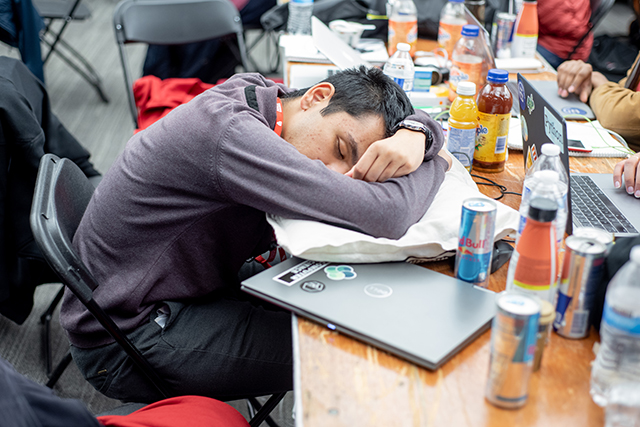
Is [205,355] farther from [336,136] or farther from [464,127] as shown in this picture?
[464,127]

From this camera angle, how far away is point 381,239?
942 mm

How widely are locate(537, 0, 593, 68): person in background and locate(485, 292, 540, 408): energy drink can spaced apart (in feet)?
7.21

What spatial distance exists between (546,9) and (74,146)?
6.68 ft

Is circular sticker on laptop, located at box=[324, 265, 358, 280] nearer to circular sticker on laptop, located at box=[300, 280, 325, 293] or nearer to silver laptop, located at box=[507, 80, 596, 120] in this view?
circular sticker on laptop, located at box=[300, 280, 325, 293]

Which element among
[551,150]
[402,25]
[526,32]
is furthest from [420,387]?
[526,32]

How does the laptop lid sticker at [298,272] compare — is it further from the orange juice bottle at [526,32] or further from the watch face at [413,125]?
the orange juice bottle at [526,32]

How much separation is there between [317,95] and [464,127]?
0.37 meters

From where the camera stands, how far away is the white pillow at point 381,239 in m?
0.92

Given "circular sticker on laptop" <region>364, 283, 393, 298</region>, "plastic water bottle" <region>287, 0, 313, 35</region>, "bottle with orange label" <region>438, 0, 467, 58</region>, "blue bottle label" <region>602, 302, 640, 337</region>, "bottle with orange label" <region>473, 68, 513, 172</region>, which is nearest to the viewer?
"blue bottle label" <region>602, 302, 640, 337</region>

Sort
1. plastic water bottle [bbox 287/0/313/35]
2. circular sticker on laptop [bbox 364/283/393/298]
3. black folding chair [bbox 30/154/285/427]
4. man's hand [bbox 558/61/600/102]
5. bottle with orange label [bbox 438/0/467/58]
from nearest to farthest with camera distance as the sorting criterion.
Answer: circular sticker on laptop [bbox 364/283/393/298] < black folding chair [bbox 30/154/285/427] < man's hand [bbox 558/61/600/102] < bottle with orange label [bbox 438/0/467/58] < plastic water bottle [bbox 287/0/313/35]

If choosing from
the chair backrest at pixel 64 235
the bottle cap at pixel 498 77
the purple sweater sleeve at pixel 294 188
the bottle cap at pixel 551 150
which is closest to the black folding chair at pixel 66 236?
the chair backrest at pixel 64 235

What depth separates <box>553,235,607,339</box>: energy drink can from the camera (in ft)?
2.46

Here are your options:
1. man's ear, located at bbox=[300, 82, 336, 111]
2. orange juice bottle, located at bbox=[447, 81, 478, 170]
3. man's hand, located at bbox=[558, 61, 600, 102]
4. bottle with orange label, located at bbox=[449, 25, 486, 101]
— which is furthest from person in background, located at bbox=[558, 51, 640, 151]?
man's ear, located at bbox=[300, 82, 336, 111]

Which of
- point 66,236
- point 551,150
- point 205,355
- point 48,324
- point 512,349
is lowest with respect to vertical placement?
point 48,324
